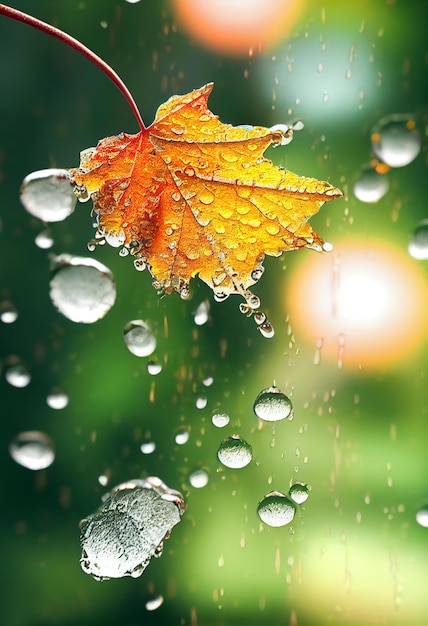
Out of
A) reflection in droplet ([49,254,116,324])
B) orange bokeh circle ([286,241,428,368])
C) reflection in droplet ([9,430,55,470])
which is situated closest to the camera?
reflection in droplet ([49,254,116,324])

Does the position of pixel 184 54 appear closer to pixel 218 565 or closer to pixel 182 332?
pixel 182 332

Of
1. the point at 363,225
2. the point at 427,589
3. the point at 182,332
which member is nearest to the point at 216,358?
the point at 182,332

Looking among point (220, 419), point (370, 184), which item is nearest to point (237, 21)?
point (370, 184)

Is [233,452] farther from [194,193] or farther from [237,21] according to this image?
[237,21]

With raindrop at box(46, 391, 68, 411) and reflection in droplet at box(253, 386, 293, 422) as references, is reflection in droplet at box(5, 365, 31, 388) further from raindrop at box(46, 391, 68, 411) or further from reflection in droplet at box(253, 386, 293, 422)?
reflection in droplet at box(253, 386, 293, 422)

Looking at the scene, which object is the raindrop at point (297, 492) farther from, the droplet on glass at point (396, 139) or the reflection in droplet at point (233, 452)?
the droplet on glass at point (396, 139)

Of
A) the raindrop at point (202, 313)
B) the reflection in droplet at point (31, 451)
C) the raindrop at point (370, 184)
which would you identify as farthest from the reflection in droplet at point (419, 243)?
the reflection in droplet at point (31, 451)

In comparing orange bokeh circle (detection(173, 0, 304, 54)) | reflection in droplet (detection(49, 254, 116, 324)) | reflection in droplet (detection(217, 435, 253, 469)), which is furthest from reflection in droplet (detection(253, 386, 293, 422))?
orange bokeh circle (detection(173, 0, 304, 54))
